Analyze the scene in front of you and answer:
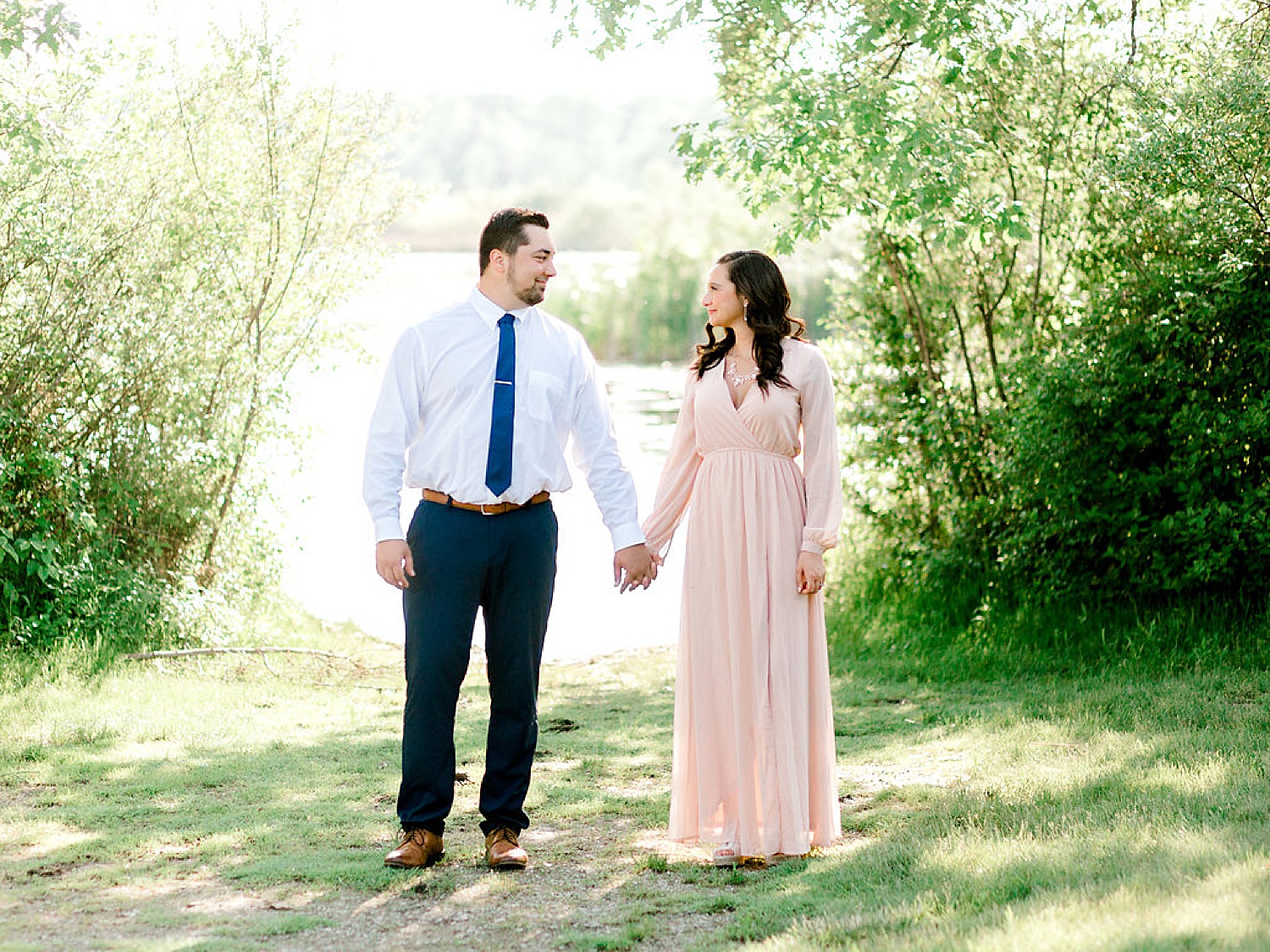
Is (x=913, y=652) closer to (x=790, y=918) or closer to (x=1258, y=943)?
(x=790, y=918)

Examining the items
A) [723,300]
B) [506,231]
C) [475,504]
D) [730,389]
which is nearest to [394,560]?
[475,504]

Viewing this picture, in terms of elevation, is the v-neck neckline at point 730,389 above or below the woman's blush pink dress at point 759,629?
above

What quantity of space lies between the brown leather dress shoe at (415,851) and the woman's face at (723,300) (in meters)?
1.83

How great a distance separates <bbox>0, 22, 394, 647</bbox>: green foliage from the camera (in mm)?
7418

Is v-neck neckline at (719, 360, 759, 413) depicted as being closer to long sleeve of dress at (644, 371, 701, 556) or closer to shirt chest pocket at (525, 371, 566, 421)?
long sleeve of dress at (644, 371, 701, 556)

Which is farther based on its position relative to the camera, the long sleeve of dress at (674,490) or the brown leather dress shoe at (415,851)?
the long sleeve of dress at (674,490)

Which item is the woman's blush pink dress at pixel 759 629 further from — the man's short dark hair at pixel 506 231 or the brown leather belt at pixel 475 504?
the man's short dark hair at pixel 506 231

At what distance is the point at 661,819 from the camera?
503cm

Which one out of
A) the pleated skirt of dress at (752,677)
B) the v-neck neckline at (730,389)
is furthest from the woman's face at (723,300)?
the pleated skirt of dress at (752,677)

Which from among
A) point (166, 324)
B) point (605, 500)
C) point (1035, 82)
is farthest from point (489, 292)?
point (1035, 82)

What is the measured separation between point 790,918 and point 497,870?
103cm

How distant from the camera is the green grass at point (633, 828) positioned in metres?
3.61

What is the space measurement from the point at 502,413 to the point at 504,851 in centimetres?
134

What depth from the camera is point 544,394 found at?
4.35 m
